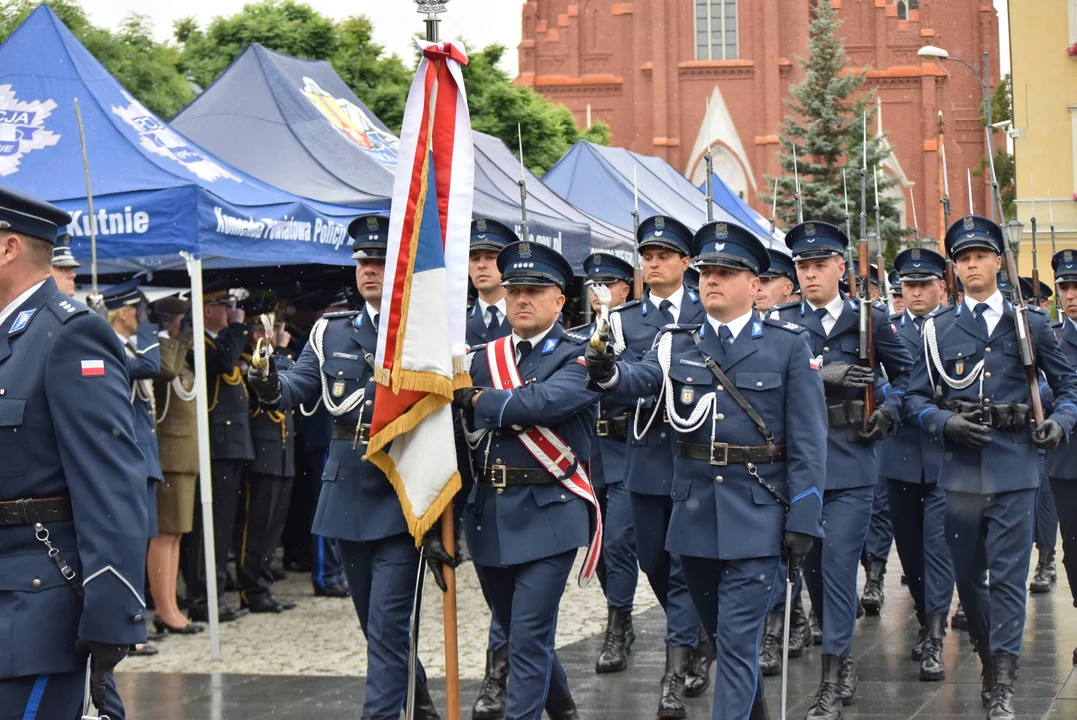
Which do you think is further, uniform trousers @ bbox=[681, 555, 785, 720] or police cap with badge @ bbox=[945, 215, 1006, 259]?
police cap with badge @ bbox=[945, 215, 1006, 259]

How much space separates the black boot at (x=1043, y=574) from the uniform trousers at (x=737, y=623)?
6033 mm

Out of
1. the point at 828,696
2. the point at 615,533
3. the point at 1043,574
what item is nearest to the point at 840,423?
the point at 828,696

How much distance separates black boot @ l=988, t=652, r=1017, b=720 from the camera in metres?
7.12

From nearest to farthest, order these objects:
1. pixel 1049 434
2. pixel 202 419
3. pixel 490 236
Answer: pixel 1049 434
pixel 490 236
pixel 202 419

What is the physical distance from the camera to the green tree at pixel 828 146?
43.5m

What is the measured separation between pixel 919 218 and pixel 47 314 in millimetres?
60164

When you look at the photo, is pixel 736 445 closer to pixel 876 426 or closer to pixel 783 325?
pixel 783 325

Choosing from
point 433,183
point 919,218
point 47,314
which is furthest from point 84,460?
point 919,218

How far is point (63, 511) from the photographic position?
411 centimetres

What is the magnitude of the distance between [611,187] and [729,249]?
45.7ft

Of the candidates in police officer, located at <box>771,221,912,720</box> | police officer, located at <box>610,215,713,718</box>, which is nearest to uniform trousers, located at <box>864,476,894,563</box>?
police officer, located at <box>771,221,912,720</box>

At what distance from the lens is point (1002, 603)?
732cm

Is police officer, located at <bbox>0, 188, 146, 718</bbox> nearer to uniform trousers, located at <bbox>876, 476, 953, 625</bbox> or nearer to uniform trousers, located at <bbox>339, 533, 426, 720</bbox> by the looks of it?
uniform trousers, located at <bbox>339, 533, 426, 720</bbox>

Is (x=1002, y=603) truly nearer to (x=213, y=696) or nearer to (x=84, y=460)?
(x=213, y=696)
